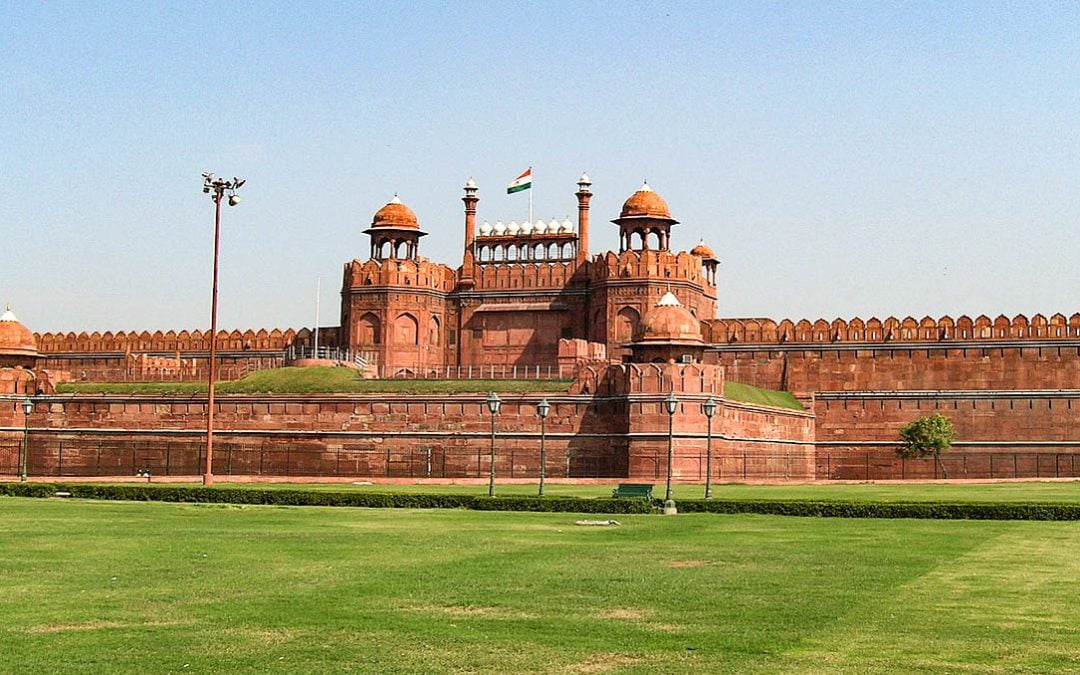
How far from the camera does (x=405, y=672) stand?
32.9 ft

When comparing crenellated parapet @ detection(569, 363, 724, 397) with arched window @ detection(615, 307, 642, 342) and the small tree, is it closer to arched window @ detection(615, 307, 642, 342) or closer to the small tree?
the small tree

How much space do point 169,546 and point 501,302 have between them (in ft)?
159

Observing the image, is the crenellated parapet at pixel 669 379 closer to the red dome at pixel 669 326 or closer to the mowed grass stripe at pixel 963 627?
the red dome at pixel 669 326

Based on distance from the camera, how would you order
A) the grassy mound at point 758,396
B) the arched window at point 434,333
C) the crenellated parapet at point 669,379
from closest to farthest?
the crenellated parapet at point 669,379 < the grassy mound at point 758,396 < the arched window at point 434,333

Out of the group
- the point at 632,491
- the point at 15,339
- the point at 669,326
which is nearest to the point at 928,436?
the point at 669,326

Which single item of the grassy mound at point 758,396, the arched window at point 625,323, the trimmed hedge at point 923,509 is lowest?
the trimmed hedge at point 923,509

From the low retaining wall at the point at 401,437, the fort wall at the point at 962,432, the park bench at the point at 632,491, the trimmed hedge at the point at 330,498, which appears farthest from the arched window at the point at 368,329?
the park bench at the point at 632,491

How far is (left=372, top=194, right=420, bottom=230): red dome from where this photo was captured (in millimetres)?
66688

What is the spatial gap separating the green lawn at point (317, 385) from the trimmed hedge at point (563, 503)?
22.1 m

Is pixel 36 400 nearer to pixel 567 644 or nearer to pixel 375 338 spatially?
pixel 375 338

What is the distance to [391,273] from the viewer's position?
6556 cm

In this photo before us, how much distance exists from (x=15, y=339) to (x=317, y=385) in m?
15.8

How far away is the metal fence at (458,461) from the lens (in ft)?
171

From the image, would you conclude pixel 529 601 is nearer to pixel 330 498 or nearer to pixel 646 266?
pixel 330 498
